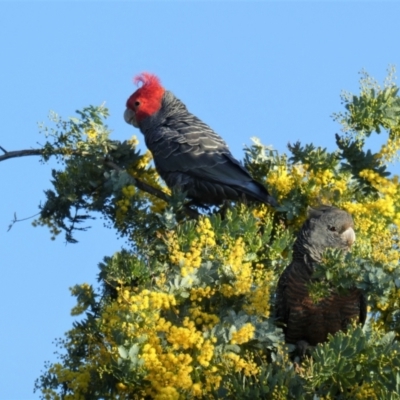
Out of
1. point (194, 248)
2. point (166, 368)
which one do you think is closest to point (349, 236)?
point (194, 248)

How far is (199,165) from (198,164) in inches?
0.5

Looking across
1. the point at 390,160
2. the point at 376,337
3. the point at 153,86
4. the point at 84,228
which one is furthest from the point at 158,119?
the point at 376,337

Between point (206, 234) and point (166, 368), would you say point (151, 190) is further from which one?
point (166, 368)

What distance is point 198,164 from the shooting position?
7.66 meters

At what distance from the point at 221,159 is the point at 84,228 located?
1.09 m

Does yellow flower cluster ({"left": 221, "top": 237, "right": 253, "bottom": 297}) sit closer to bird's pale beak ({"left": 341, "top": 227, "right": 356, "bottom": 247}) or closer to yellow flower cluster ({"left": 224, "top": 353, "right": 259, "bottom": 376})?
yellow flower cluster ({"left": 224, "top": 353, "right": 259, "bottom": 376})

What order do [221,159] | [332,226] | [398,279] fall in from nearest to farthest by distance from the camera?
[398,279], [332,226], [221,159]

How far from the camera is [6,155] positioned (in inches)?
291

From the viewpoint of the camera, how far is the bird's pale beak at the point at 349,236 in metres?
6.35

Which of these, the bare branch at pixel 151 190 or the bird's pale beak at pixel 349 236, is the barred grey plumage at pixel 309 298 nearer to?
the bird's pale beak at pixel 349 236

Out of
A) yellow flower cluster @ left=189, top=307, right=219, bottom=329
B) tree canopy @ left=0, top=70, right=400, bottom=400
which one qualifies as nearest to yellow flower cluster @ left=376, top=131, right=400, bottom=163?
tree canopy @ left=0, top=70, right=400, bottom=400

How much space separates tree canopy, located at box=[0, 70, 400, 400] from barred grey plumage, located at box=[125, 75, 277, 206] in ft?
0.38

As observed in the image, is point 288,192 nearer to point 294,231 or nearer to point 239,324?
point 294,231

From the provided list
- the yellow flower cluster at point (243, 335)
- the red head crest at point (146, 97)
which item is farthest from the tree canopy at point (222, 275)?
the red head crest at point (146, 97)
